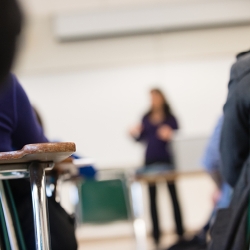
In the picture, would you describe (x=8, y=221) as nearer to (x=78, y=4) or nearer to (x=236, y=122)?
(x=236, y=122)

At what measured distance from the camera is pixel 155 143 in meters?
4.19

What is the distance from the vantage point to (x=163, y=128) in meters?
4.12

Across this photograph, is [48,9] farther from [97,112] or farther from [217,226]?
[217,226]

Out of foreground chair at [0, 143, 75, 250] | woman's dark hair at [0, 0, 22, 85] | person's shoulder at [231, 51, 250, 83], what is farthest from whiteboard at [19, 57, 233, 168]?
woman's dark hair at [0, 0, 22, 85]

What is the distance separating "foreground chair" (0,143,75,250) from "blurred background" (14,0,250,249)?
390 cm

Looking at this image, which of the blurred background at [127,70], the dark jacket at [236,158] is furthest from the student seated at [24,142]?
the blurred background at [127,70]

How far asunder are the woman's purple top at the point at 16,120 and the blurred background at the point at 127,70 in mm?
3736

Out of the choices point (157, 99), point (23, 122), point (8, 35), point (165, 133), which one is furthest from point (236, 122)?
point (157, 99)

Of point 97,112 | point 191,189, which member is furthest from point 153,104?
point 191,189

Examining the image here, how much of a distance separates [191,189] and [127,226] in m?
0.85

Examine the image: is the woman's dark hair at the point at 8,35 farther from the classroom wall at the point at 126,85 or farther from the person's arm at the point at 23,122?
the classroom wall at the point at 126,85

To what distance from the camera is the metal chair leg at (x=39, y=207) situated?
88 centimetres

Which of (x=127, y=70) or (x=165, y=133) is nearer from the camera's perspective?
(x=165, y=133)

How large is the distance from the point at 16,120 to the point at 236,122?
0.60 metres
